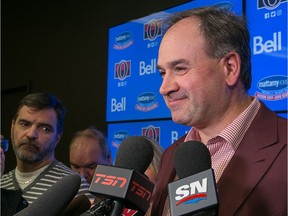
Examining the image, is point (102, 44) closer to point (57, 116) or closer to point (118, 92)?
point (118, 92)

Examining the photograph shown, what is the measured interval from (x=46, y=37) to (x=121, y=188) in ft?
11.9

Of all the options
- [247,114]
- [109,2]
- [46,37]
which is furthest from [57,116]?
[46,37]

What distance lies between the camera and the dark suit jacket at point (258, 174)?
0.84 meters

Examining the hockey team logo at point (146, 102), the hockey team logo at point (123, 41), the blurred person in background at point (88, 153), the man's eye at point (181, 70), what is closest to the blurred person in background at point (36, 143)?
the blurred person in background at point (88, 153)

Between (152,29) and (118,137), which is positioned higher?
(152,29)

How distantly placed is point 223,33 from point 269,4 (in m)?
1.05

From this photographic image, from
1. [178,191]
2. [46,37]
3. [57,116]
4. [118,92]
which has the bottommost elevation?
[178,191]

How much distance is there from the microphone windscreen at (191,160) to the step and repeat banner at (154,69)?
1278 mm

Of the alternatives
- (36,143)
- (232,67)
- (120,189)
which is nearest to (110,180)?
(120,189)

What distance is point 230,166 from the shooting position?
91cm

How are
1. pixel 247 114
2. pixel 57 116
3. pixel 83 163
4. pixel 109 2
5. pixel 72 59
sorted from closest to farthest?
pixel 247 114 → pixel 57 116 → pixel 83 163 → pixel 109 2 → pixel 72 59

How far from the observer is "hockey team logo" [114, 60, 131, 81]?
2.91 m

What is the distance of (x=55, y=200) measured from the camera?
70 cm

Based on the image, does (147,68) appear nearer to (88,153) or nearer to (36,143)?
(88,153)
